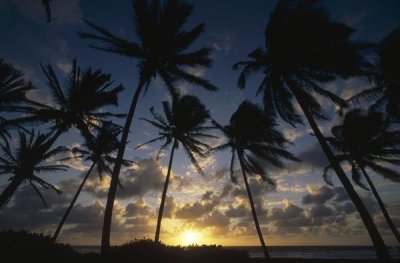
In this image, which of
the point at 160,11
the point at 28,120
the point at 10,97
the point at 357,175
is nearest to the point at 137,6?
the point at 160,11

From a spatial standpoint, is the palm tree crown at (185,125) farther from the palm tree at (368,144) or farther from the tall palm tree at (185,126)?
the palm tree at (368,144)

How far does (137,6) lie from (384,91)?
15384 millimetres

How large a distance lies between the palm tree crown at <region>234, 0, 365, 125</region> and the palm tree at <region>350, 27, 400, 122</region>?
14.1ft

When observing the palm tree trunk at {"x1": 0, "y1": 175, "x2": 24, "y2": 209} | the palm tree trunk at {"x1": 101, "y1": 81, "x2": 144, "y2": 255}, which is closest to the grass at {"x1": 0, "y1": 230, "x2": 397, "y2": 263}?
the palm tree trunk at {"x1": 101, "y1": 81, "x2": 144, "y2": 255}

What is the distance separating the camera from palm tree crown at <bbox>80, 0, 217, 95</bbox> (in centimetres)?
1209

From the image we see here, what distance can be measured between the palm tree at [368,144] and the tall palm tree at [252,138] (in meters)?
4.92

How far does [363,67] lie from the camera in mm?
10109

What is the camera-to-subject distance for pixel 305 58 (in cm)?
1103

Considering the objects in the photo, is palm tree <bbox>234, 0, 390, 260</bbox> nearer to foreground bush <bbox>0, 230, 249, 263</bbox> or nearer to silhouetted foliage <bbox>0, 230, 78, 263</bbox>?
foreground bush <bbox>0, 230, 249, 263</bbox>

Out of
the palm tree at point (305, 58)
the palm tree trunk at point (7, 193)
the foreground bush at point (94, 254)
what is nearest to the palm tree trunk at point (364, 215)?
the palm tree at point (305, 58)

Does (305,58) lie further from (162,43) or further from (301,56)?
(162,43)

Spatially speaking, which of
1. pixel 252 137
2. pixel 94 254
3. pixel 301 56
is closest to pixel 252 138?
pixel 252 137

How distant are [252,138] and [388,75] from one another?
912cm

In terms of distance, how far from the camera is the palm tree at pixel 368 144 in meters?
17.5
